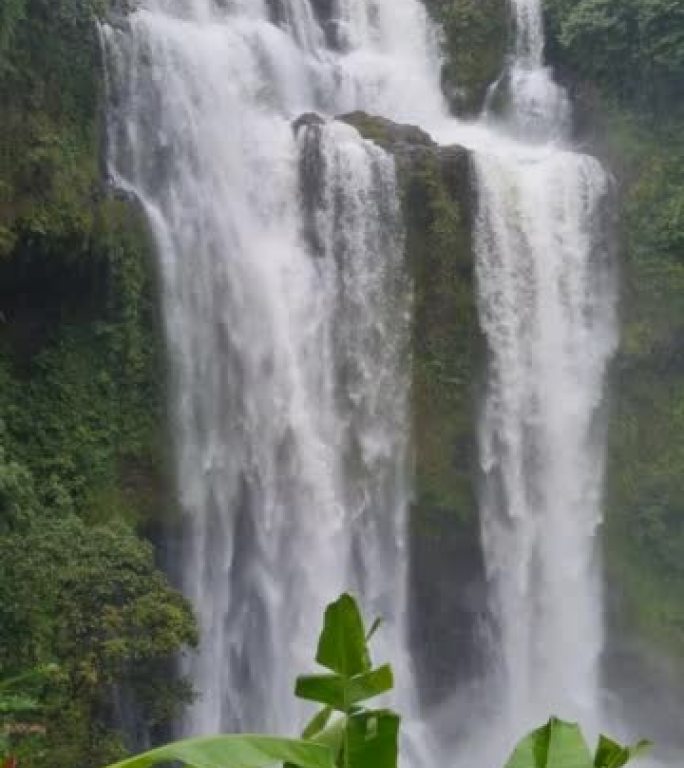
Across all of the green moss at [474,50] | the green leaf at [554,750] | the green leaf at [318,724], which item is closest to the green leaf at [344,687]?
the green leaf at [318,724]

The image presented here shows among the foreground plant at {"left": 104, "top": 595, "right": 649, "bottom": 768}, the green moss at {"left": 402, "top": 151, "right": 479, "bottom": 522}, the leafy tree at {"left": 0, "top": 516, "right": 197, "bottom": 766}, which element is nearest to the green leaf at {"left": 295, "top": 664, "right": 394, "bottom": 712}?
the foreground plant at {"left": 104, "top": 595, "right": 649, "bottom": 768}

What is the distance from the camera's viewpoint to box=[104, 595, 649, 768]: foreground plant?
1521mm

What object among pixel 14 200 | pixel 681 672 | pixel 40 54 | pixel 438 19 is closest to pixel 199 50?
pixel 40 54

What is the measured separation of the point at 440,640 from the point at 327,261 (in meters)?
5.82

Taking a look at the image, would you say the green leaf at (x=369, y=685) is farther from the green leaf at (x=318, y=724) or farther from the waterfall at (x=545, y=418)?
the waterfall at (x=545, y=418)

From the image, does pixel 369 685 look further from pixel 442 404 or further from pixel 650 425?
pixel 650 425

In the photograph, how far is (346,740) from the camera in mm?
1701

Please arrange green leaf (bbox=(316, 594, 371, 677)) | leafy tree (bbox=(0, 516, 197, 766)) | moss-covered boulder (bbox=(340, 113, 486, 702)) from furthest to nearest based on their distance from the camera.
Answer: moss-covered boulder (bbox=(340, 113, 486, 702)), leafy tree (bbox=(0, 516, 197, 766)), green leaf (bbox=(316, 594, 371, 677))

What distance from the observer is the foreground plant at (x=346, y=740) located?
1.52 metres

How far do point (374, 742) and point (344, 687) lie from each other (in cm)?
13

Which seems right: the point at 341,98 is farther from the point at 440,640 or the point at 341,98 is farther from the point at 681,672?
the point at 681,672

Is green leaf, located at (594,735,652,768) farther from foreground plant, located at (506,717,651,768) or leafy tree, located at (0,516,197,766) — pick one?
leafy tree, located at (0,516,197,766)

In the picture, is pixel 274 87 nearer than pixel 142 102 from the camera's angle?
No

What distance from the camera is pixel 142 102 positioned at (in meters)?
13.3
